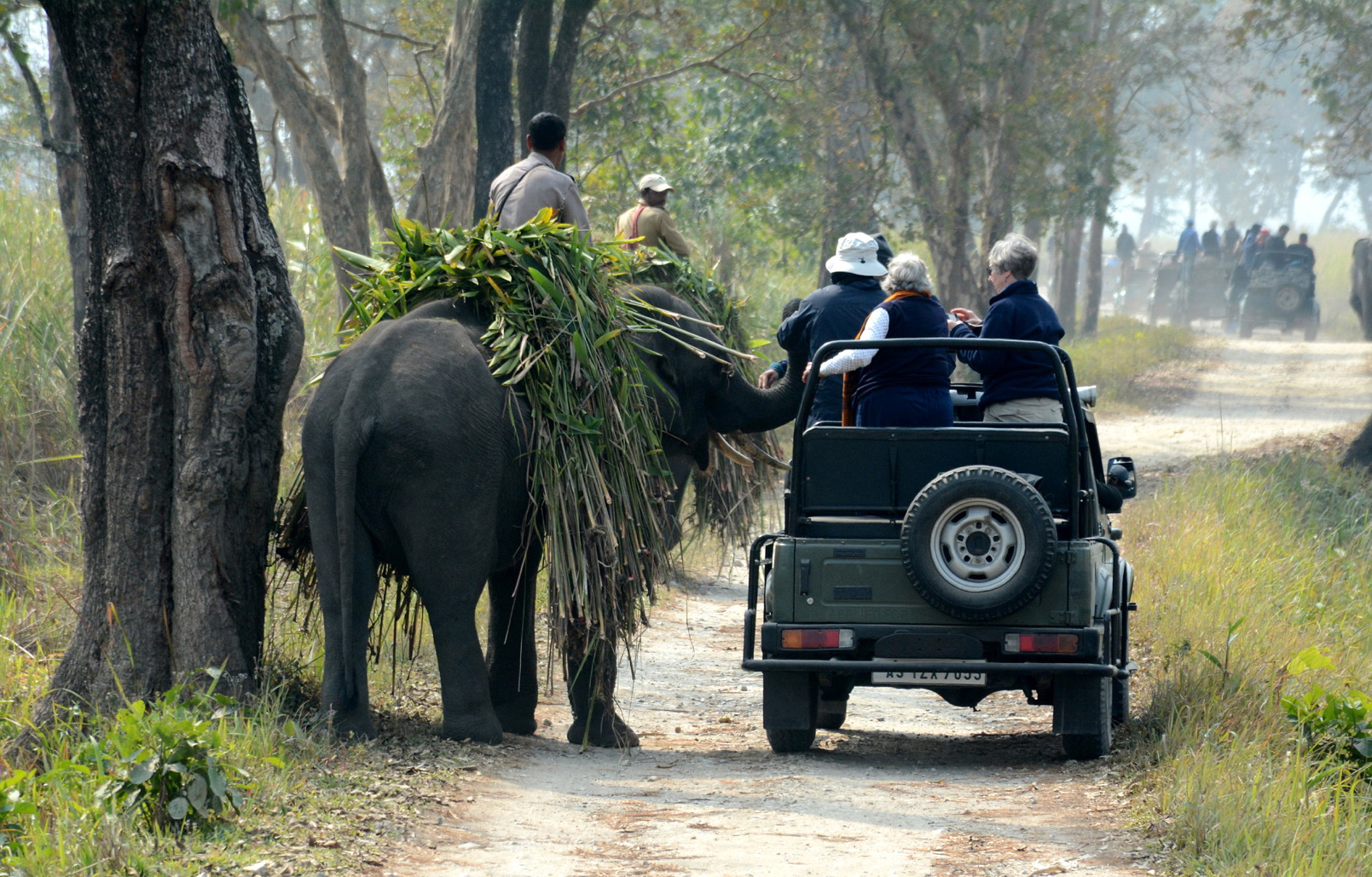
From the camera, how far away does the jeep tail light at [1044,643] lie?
18.5ft

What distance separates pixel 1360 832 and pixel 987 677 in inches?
62.1

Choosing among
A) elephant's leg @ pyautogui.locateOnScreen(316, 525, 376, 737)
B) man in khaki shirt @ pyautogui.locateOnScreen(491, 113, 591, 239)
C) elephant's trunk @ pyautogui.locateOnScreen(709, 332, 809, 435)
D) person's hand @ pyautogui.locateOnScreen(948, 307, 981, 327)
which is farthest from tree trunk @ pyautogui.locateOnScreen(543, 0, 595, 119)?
elephant's leg @ pyautogui.locateOnScreen(316, 525, 376, 737)

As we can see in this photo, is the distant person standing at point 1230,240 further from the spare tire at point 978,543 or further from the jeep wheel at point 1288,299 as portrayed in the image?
the spare tire at point 978,543

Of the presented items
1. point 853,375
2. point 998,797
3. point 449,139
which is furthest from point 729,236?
point 998,797

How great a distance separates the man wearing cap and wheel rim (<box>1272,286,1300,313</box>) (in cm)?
2594

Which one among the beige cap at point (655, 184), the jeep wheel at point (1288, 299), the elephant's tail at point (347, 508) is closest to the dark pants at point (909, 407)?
the elephant's tail at point (347, 508)

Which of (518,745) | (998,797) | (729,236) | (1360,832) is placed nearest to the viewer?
(1360,832)

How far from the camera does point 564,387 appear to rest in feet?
20.0

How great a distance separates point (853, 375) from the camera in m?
6.62

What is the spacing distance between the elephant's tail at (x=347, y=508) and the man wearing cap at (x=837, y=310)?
8.04 ft

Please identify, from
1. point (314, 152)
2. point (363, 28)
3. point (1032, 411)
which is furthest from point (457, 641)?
point (363, 28)

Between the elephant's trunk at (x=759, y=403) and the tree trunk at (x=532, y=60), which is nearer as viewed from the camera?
the elephant's trunk at (x=759, y=403)

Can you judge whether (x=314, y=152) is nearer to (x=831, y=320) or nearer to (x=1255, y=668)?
(x=831, y=320)

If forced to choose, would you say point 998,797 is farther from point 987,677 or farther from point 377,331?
point 377,331
